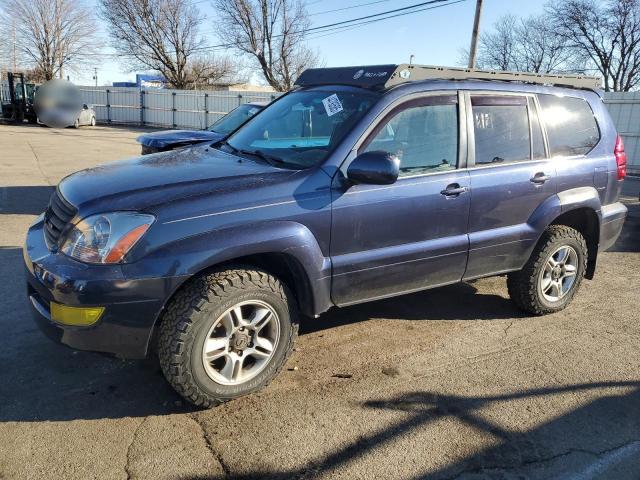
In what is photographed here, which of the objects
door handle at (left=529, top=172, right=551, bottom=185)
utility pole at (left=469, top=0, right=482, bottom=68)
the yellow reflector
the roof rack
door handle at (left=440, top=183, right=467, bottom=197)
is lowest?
the yellow reflector

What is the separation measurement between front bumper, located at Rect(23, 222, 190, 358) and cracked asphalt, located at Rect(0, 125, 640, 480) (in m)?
0.49

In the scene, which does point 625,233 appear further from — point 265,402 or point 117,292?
point 117,292

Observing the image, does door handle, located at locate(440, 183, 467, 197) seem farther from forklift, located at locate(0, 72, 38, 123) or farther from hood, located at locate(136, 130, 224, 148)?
forklift, located at locate(0, 72, 38, 123)

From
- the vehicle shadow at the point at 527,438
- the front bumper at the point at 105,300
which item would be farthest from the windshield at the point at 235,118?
the vehicle shadow at the point at 527,438

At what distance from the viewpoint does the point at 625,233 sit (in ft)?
27.1

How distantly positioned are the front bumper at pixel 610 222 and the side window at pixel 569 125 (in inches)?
23.9

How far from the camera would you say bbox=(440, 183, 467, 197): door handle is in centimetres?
382

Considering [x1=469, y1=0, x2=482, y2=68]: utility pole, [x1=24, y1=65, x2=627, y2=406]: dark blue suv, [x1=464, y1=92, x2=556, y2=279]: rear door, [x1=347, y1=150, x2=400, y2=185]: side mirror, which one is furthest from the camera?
[x1=469, y1=0, x2=482, y2=68]: utility pole

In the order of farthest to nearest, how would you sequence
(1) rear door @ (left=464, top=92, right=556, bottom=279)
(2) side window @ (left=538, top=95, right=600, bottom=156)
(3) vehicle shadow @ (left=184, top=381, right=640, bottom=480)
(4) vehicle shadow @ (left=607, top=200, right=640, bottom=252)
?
(4) vehicle shadow @ (left=607, top=200, right=640, bottom=252)
(2) side window @ (left=538, top=95, right=600, bottom=156)
(1) rear door @ (left=464, top=92, right=556, bottom=279)
(3) vehicle shadow @ (left=184, top=381, right=640, bottom=480)

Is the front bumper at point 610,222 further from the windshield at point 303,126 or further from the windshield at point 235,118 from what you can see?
the windshield at point 235,118

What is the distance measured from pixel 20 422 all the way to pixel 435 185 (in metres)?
2.92

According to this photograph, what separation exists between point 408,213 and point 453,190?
43cm

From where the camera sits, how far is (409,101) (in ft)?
12.3

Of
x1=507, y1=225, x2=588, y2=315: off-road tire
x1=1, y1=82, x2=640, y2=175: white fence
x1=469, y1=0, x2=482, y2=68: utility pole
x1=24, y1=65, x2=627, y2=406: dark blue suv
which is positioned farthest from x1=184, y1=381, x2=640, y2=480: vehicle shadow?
x1=1, y1=82, x2=640, y2=175: white fence
